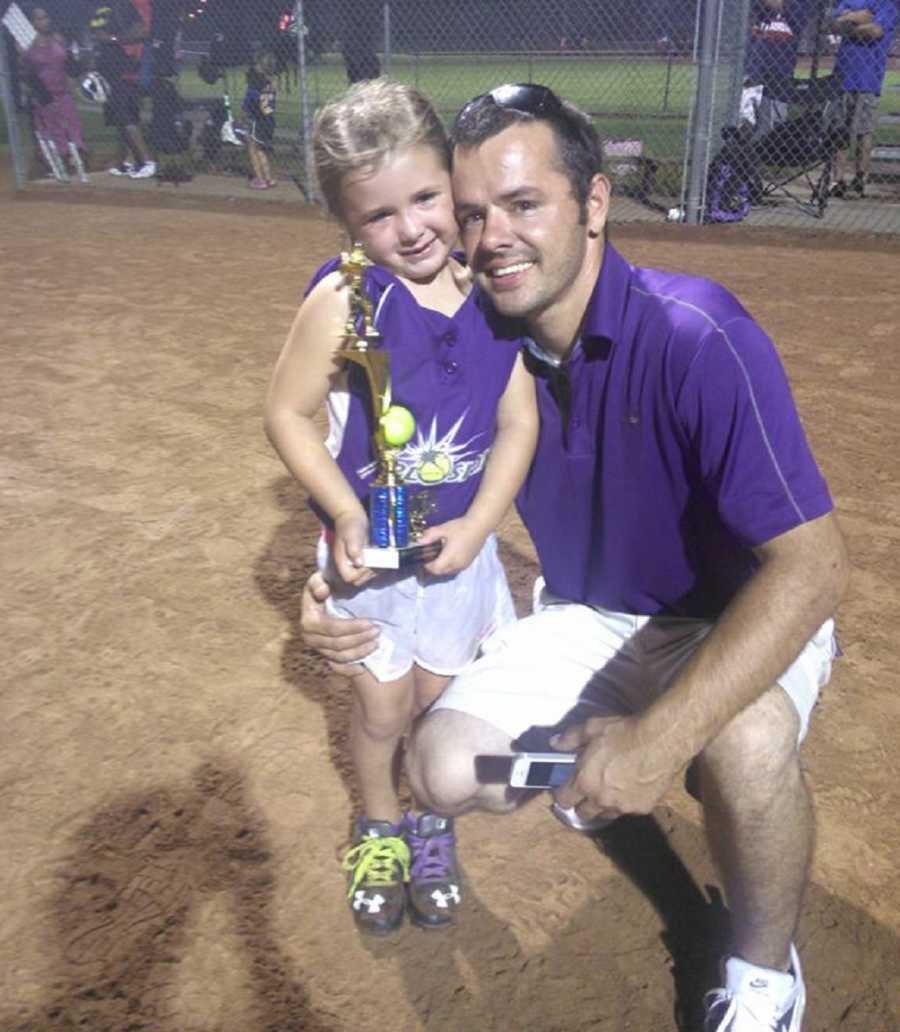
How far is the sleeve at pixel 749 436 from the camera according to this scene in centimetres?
188

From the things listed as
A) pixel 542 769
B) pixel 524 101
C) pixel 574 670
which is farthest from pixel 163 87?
pixel 542 769

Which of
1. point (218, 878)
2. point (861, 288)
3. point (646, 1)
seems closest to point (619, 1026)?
point (218, 878)

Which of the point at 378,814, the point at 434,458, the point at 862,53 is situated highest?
the point at 862,53

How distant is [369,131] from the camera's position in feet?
6.73

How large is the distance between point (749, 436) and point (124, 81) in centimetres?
1310

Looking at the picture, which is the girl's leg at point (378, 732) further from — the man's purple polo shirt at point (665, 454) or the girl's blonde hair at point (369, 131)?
the girl's blonde hair at point (369, 131)

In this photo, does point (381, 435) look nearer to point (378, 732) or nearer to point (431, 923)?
point (378, 732)

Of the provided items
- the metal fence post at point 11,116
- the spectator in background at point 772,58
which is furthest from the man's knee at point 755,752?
the metal fence post at point 11,116

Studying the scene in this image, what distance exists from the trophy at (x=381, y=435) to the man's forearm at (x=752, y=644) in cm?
58

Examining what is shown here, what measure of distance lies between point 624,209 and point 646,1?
15.5 meters

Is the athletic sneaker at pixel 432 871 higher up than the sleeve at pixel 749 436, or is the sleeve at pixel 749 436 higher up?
the sleeve at pixel 749 436

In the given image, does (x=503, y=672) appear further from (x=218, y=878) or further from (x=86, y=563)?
(x=86, y=563)

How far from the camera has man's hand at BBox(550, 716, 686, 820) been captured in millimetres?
1834

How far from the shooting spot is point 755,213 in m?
10.1
